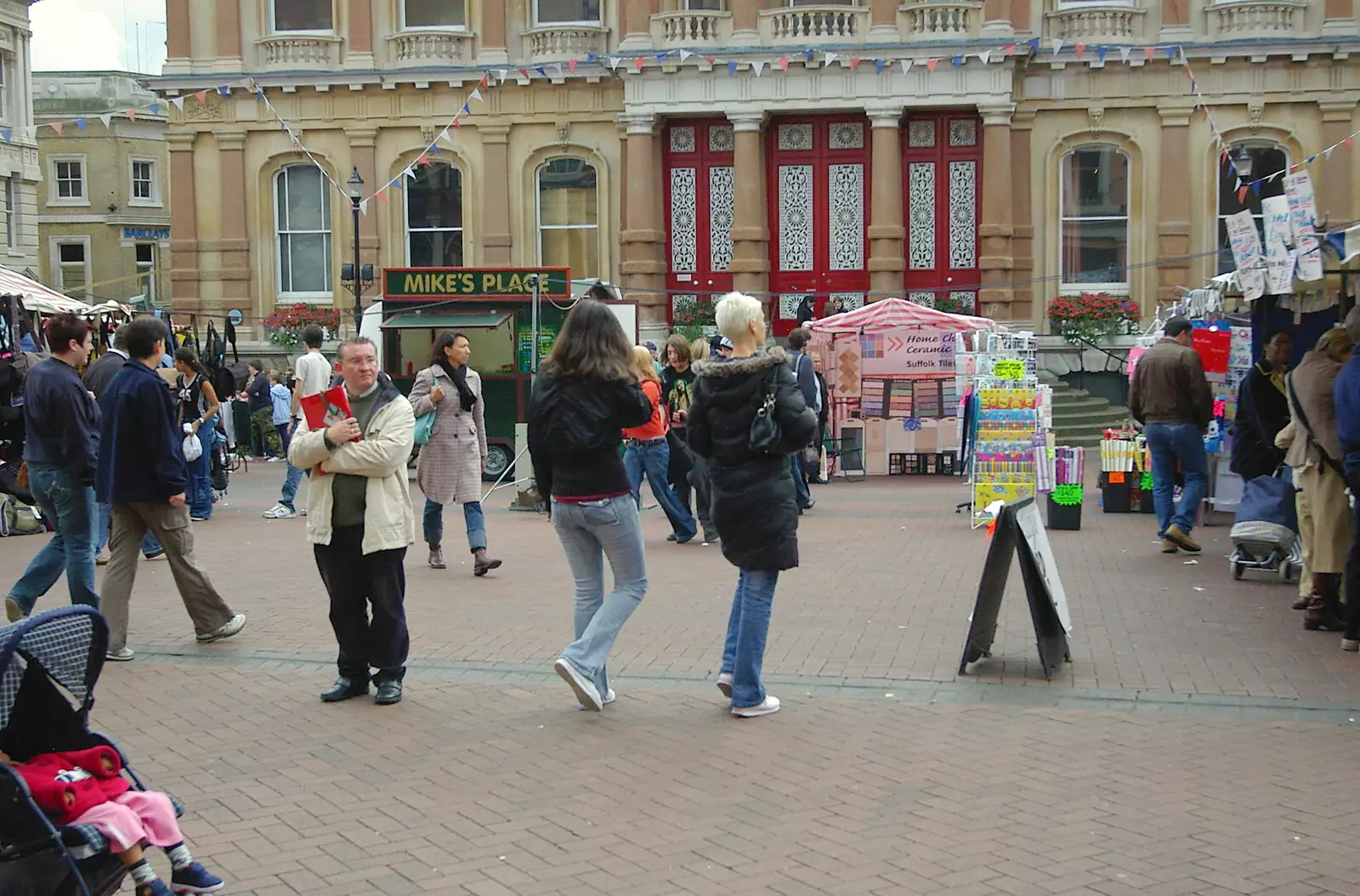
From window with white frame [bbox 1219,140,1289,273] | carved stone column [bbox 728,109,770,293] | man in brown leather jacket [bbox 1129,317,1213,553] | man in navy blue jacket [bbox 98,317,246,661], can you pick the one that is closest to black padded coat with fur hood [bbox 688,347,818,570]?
man in navy blue jacket [bbox 98,317,246,661]

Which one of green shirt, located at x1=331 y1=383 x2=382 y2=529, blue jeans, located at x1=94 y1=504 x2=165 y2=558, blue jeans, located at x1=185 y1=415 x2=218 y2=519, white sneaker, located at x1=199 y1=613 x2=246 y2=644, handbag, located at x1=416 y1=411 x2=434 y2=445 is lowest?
white sneaker, located at x1=199 y1=613 x2=246 y2=644

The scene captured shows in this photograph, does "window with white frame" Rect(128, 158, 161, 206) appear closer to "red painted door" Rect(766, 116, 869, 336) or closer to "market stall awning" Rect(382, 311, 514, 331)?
"red painted door" Rect(766, 116, 869, 336)

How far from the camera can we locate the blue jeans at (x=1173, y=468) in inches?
468

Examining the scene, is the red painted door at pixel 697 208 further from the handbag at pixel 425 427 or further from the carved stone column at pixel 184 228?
the handbag at pixel 425 427

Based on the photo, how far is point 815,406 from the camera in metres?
15.4

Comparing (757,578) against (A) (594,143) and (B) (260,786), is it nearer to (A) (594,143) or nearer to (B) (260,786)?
(B) (260,786)

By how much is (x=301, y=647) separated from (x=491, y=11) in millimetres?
21407

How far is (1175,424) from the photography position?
12.0 m

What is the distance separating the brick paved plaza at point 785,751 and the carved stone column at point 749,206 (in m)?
16.8

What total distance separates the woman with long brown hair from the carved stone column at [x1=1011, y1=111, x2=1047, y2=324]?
20652 millimetres

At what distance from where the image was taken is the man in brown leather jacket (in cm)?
1188

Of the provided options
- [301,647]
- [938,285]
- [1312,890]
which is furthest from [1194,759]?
[938,285]

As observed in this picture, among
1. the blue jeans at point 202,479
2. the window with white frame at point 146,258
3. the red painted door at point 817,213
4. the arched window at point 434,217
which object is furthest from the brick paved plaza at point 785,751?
the window with white frame at point 146,258

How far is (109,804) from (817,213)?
24060 millimetres
